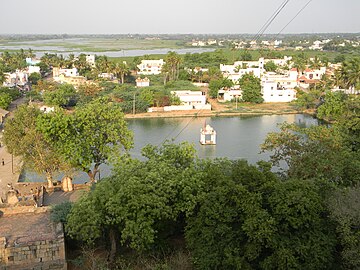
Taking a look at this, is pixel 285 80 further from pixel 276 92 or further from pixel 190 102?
pixel 190 102

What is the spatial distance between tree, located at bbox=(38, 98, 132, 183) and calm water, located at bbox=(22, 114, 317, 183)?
3.15 meters

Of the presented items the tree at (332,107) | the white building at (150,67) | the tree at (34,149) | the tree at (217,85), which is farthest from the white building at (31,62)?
the tree at (34,149)

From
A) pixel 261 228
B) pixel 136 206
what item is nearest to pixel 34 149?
pixel 136 206

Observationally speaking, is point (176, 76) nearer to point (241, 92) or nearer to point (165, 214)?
point (241, 92)

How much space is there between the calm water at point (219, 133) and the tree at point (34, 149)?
2169 mm

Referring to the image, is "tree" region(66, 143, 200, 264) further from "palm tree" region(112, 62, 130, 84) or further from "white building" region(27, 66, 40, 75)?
"white building" region(27, 66, 40, 75)

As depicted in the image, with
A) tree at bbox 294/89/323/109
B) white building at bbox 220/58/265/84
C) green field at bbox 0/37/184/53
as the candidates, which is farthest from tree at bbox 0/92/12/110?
green field at bbox 0/37/184/53

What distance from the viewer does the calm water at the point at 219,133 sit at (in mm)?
17763

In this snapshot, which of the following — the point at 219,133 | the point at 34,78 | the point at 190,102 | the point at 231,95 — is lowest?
the point at 219,133

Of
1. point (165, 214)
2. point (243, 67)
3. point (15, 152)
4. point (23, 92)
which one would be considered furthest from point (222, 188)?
point (243, 67)

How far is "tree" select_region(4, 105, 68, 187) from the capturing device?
1198 cm

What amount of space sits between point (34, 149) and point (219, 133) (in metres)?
11.7

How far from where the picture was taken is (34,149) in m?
12.2

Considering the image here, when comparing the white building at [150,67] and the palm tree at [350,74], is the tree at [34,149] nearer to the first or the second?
the palm tree at [350,74]
